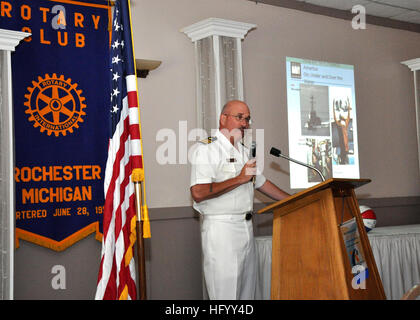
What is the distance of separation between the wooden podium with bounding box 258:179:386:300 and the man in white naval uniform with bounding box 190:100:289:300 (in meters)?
0.41

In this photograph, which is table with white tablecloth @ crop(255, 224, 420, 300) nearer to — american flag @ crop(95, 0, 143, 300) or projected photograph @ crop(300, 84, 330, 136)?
projected photograph @ crop(300, 84, 330, 136)

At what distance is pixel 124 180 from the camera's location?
288 cm

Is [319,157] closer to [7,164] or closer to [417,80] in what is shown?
[417,80]

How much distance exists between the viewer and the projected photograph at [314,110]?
5230mm

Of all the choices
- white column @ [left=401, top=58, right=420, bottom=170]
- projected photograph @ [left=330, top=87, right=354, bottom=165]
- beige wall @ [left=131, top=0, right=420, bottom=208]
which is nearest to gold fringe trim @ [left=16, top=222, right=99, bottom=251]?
beige wall @ [left=131, top=0, right=420, bottom=208]

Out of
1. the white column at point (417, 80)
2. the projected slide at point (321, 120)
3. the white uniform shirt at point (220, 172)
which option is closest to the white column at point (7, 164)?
the white uniform shirt at point (220, 172)

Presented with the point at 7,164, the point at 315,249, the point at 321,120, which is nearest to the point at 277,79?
the point at 321,120

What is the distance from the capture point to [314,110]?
17.4ft

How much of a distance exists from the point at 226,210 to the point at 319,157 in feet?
8.25

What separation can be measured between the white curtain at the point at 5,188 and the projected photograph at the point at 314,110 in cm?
291

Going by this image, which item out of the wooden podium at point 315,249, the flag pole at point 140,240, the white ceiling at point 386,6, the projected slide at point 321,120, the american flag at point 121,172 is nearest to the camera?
the wooden podium at point 315,249

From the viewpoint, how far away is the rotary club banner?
3717mm

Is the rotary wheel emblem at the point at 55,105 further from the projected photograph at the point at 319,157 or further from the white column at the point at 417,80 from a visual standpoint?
the white column at the point at 417,80
